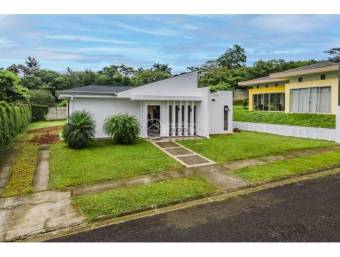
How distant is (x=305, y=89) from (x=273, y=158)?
1176 cm

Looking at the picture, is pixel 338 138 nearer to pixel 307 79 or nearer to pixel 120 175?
pixel 307 79

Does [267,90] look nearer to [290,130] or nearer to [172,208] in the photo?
[290,130]

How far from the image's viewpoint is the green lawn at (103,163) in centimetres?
928

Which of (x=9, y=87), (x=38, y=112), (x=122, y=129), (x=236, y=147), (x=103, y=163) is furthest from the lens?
(x=38, y=112)

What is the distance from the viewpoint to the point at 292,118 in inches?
810

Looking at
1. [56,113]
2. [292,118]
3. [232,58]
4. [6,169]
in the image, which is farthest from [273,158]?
[232,58]

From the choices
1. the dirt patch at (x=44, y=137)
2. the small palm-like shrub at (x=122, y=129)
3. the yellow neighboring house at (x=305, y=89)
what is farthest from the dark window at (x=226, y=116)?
the dirt patch at (x=44, y=137)

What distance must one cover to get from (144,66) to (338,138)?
51151mm

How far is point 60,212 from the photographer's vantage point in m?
6.70

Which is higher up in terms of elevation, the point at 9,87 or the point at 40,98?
the point at 9,87
